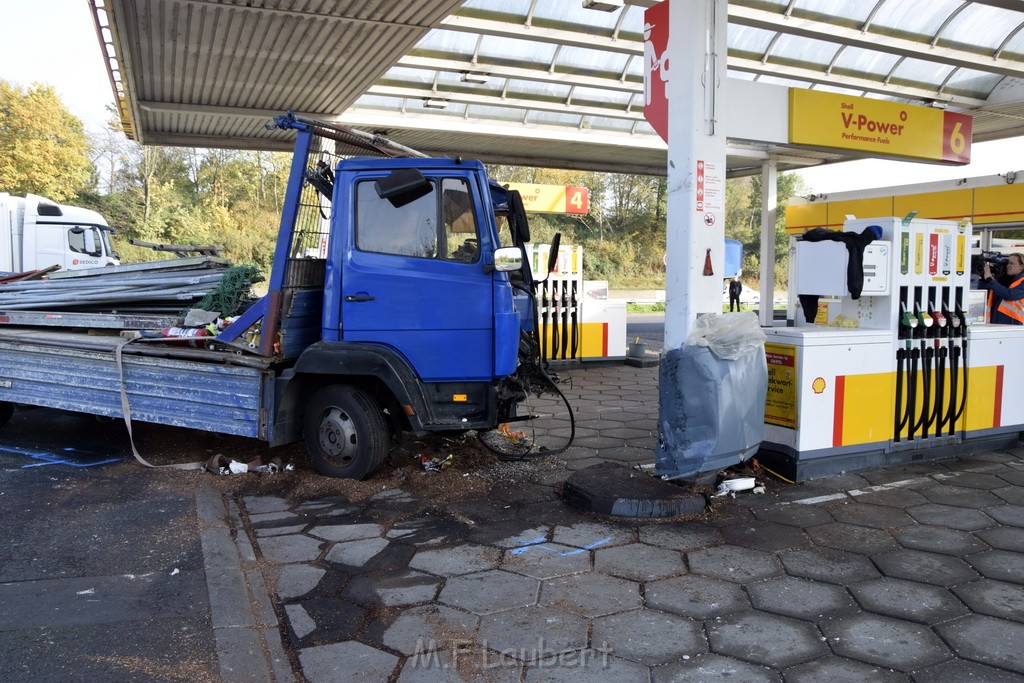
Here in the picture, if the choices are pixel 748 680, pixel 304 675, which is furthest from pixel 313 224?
pixel 748 680

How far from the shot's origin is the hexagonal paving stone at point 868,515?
464cm

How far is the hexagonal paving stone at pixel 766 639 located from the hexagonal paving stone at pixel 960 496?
Result: 7.98ft

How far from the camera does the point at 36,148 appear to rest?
26.1 m

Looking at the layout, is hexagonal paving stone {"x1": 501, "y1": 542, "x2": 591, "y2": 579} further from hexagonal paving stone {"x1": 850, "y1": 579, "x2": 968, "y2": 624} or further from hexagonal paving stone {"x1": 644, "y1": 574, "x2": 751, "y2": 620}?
hexagonal paving stone {"x1": 850, "y1": 579, "x2": 968, "y2": 624}

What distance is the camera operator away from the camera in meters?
8.49

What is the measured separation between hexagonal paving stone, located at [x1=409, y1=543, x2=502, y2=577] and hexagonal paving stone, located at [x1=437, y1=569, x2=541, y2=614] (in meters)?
0.09

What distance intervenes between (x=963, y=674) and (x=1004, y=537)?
6.26ft

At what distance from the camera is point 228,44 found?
9.74 metres

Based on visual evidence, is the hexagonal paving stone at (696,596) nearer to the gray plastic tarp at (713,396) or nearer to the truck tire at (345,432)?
the gray plastic tarp at (713,396)

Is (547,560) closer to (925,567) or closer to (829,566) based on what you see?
(829,566)

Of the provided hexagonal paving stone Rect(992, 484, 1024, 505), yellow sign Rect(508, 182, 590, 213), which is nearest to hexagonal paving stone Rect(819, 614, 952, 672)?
hexagonal paving stone Rect(992, 484, 1024, 505)

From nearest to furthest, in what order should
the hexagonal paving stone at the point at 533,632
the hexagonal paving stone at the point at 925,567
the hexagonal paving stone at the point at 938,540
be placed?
the hexagonal paving stone at the point at 533,632 < the hexagonal paving stone at the point at 925,567 < the hexagonal paving stone at the point at 938,540

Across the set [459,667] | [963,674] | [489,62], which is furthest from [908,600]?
[489,62]

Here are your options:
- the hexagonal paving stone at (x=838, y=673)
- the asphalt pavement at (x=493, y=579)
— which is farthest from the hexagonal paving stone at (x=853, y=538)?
the hexagonal paving stone at (x=838, y=673)
